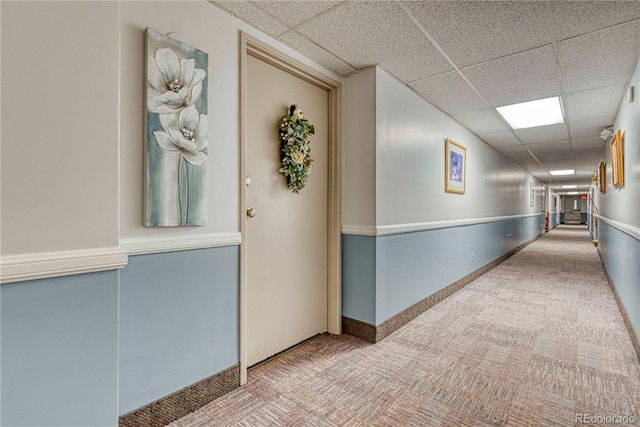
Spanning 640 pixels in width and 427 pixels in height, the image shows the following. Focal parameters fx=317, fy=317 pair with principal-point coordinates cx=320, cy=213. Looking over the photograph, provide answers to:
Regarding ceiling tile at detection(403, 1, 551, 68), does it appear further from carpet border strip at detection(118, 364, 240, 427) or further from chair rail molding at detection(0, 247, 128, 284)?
carpet border strip at detection(118, 364, 240, 427)

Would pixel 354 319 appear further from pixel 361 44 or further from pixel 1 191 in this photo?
pixel 1 191

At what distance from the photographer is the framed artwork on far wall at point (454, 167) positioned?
3.88m

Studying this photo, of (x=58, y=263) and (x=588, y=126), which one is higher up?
(x=588, y=126)

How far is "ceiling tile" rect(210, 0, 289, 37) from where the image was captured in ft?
5.94

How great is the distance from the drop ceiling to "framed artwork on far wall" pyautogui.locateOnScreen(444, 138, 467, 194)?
61 cm

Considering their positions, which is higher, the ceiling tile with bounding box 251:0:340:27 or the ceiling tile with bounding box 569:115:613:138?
the ceiling tile with bounding box 251:0:340:27

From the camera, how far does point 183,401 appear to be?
67.0 inches

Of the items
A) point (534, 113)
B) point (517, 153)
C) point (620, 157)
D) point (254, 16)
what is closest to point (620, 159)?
point (620, 157)

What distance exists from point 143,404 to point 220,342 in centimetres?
46

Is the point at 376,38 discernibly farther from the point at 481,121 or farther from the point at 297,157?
the point at 481,121

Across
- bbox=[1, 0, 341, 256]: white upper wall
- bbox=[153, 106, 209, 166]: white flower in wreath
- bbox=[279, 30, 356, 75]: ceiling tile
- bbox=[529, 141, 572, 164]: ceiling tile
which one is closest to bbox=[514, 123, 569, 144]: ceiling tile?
bbox=[529, 141, 572, 164]: ceiling tile

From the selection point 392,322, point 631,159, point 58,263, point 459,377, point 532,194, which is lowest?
point 459,377

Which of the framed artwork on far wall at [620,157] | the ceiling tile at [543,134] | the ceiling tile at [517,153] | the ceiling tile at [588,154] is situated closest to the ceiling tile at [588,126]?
the ceiling tile at [543,134]

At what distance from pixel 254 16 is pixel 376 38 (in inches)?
32.4
